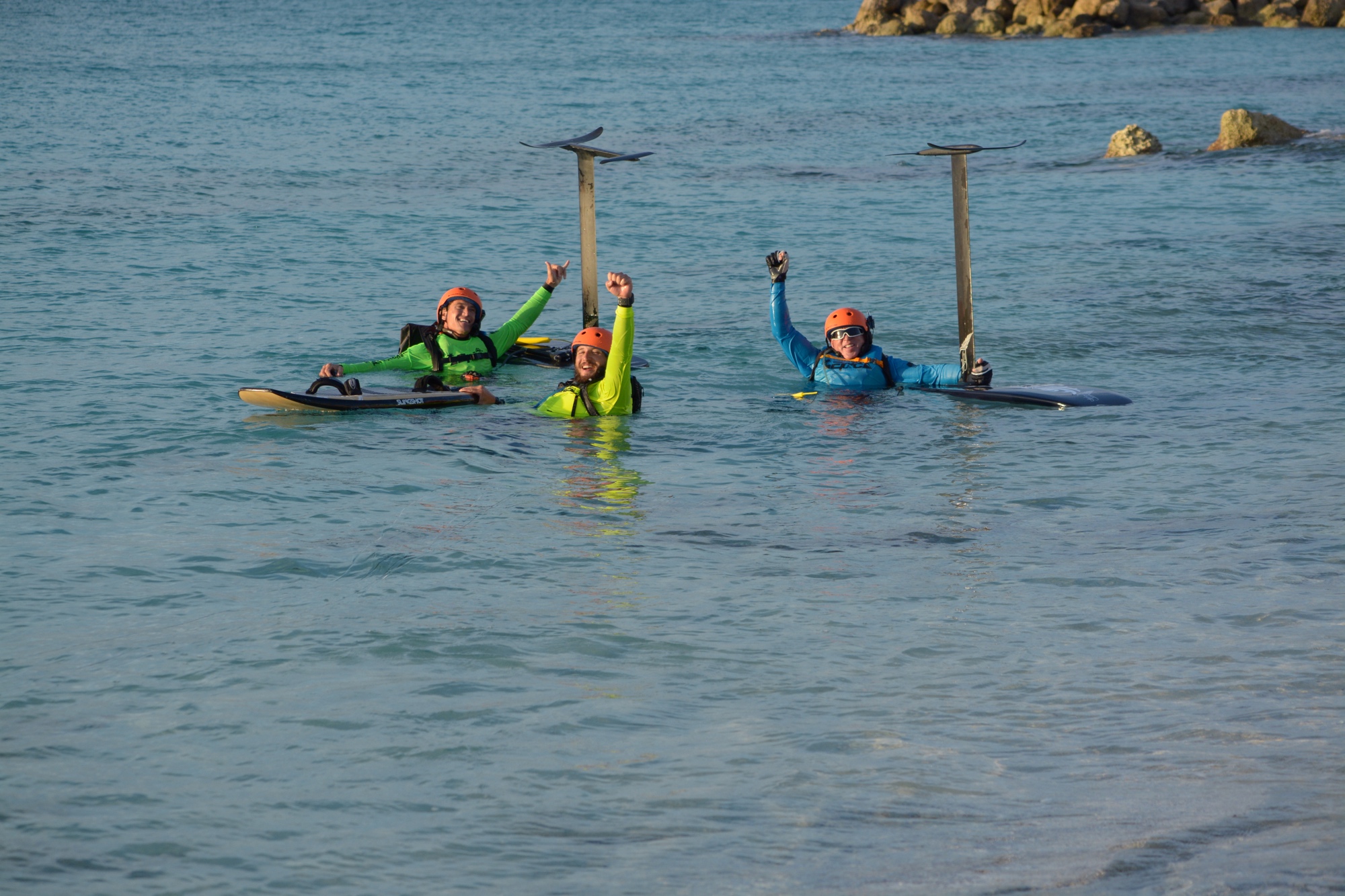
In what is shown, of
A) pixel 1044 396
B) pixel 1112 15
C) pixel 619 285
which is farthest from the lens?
pixel 1112 15

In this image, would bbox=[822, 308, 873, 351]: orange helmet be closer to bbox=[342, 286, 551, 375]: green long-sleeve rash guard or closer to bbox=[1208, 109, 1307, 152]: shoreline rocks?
bbox=[342, 286, 551, 375]: green long-sleeve rash guard

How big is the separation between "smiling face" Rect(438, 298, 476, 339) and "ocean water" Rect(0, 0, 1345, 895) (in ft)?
2.98

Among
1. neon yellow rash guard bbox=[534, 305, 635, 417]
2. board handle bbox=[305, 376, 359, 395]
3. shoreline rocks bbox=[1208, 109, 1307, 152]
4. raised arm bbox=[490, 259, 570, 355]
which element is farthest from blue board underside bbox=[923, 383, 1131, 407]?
shoreline rocks bbox=[1208, 109, 1307, 152]

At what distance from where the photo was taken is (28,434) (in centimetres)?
1341

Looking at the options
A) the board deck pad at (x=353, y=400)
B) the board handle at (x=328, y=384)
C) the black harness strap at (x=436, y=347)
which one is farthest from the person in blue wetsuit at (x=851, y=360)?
the board handle at (x=328, y=384)

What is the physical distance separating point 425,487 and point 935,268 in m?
13.3

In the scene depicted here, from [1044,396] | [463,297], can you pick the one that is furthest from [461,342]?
[1044,396]

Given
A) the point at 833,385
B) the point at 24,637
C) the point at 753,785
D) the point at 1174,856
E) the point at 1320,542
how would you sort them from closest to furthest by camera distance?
1. the point at 1174,856
2. the point at 753,785
3. the point at 24,637
4. the point at 1320,542
5. the point at 833,385

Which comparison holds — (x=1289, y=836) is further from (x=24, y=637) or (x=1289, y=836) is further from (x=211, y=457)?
(x=211, y=457)

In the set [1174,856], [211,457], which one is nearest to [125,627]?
[211,457]

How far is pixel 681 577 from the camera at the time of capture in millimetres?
9781

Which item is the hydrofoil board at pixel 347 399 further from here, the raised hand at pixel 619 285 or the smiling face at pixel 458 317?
the raised hand at pixel 619 285

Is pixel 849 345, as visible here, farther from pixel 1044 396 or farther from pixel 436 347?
pixel 436 347

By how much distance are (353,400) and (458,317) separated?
193 centimetres
